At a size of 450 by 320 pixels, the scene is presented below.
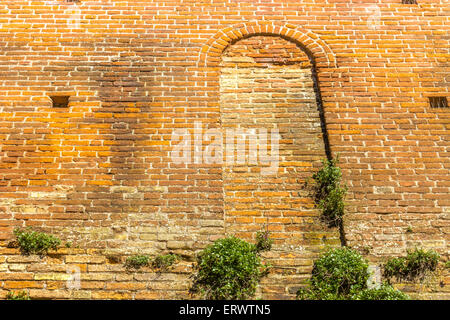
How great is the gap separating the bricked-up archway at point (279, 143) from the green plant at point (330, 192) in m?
0.10

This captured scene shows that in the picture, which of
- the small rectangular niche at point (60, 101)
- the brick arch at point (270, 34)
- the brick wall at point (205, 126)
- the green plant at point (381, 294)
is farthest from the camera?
the brick arch at point (270, 34)

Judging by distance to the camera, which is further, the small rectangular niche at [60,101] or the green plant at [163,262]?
the small rectangular niche at [60,101]

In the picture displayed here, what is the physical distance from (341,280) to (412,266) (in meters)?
0.88

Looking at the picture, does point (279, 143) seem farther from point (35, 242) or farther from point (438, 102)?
point (35, 242)

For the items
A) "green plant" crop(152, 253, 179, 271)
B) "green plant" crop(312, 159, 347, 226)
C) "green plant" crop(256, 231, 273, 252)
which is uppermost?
"green plant" crop(312, 159, 347, 226)

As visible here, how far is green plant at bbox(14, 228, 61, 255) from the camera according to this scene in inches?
170

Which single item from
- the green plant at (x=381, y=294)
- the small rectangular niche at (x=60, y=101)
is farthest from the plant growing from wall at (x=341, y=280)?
the small rectangular niche at (x=60, y=101)

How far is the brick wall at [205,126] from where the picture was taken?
14.5 feet

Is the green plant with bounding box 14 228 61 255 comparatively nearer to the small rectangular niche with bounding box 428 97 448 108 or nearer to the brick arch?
the brick arch

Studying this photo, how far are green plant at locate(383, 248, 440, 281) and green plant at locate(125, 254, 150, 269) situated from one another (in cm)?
265

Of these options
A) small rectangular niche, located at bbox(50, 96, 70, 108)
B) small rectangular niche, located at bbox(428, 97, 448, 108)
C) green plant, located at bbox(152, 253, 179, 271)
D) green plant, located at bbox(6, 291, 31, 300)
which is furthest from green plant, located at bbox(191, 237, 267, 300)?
small rectangular niche, located at bbox(428, 97, 448, 108)

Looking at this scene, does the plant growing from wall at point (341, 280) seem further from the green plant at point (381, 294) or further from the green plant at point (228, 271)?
the green plant at point (228, 271)

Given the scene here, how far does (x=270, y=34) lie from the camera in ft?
18.1

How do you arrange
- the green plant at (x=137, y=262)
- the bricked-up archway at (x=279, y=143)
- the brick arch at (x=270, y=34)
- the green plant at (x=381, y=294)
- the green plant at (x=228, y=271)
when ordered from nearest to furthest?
the green plant at (x=381, y=294)
the green plant at (x=228, y=271)
the green plant at (x=137, y=262)
the bricked-up archway at (x=279, y=143)
the brick arch at (x=270, y=34)
